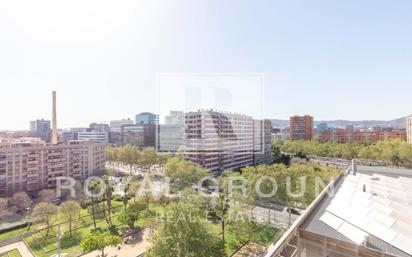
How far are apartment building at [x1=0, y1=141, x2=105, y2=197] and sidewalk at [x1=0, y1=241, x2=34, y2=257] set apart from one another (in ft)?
44.1

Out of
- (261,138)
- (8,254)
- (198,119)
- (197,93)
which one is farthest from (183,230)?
(261,138)

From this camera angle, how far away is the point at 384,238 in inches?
245

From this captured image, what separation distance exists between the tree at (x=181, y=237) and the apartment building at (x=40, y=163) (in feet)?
82.9

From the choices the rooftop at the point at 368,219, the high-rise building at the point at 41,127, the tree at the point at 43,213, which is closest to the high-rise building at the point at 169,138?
the tree at the point at 43,213

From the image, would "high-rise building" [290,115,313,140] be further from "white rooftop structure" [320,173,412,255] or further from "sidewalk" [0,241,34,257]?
"sidewalk" [0,241,34,257]

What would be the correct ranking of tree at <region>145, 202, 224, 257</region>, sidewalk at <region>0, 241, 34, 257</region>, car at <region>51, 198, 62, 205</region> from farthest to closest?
car at <region>51, 198, 62, 205</region> < sidewalk at <region>0, 241, 34, 257</region> < tree at <region>145, 202, 224, 257</region>

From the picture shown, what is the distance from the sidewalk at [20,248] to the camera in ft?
52.0

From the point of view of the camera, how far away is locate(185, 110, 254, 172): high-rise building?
115 ft

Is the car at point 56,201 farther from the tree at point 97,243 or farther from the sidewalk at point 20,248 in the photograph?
the tree at point 97,243

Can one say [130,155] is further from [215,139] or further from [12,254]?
[12,254]

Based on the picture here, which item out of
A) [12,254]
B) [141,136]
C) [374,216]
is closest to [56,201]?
[12,254]

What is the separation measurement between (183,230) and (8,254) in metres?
12.7

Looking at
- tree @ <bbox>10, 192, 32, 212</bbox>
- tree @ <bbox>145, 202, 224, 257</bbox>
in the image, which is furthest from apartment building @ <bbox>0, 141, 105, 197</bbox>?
tree @ <bbox>145, 202, 224, 257</bbox>

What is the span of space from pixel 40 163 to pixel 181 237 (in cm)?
2727
